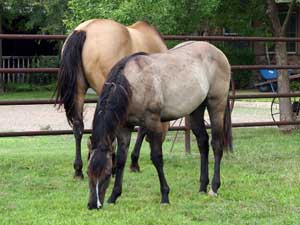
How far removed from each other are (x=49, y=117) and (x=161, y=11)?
646 cm

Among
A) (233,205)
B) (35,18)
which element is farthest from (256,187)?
(35,18)

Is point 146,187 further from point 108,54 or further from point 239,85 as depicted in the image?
point 239,85

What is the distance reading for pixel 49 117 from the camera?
17.9 metres

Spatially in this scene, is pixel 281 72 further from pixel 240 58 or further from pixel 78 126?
pixel 240 58

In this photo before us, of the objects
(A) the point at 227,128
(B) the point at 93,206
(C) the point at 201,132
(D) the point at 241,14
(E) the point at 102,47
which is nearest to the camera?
(B) the point at 93,206

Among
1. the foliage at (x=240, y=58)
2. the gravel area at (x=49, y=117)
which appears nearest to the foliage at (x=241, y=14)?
the gravel area at (x=49, y=117)

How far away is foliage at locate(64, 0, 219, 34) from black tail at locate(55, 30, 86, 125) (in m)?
5.06

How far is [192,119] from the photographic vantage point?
23.1ft

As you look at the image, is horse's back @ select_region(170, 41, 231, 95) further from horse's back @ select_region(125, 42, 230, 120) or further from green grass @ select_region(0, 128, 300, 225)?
green grass @ select_region(0, 128, 300, 225)

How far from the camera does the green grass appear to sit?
18.2 ft

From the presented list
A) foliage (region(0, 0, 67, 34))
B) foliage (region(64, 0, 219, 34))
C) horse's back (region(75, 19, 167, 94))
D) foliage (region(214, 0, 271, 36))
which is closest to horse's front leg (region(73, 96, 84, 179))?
horse's back (region(75, 19, 167, 94))

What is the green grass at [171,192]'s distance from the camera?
5.54m

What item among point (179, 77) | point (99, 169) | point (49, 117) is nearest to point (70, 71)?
point (179, 77)

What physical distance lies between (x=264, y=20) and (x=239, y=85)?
1316cm
